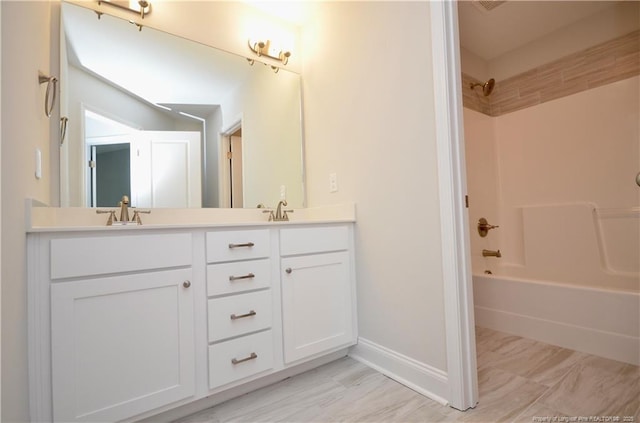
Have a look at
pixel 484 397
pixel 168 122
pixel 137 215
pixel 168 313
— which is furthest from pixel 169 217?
pixel 484 397

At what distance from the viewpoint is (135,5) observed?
167 centimetres

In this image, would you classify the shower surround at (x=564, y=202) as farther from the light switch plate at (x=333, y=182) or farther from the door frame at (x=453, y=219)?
the light switch plate at (x=333, y=182)

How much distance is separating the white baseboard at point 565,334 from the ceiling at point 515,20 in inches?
87.1

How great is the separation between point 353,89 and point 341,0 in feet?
1.99

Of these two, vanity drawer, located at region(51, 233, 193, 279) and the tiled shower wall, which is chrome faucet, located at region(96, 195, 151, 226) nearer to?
vanity drawer, located at region(51, 233, 193, 279)

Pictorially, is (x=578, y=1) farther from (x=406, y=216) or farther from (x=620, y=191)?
(x=406, y=216)

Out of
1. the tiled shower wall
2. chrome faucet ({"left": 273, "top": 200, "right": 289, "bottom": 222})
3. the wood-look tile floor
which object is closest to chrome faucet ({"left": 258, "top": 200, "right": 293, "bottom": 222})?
chrome faucet ({"left": 273, "top": 200, "right": 289, "bottom": 222})

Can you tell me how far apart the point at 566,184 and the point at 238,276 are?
103 inches

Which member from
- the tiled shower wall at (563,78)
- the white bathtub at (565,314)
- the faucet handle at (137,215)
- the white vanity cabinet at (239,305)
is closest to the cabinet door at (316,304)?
the white vanity cabinet at (239,305)

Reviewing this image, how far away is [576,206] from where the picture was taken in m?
2.25

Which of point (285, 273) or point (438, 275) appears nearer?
point (438, 275)

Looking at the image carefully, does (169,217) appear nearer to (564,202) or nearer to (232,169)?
(232,169)

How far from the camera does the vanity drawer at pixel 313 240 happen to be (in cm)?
152

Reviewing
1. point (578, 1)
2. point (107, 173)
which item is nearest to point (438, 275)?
point (107, 173)
